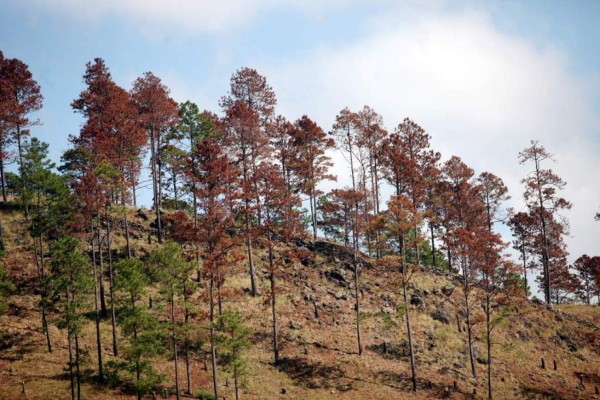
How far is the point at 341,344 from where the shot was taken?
1348 inches

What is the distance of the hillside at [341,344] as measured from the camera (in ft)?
91.5

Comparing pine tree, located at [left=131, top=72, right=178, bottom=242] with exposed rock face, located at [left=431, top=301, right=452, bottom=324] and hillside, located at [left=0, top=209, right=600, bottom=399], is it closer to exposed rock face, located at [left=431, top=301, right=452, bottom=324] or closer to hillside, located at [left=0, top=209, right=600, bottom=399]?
hillside, located at [left=0, top=209, right=600, bottom=399]

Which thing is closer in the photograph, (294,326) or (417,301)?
(294,326)

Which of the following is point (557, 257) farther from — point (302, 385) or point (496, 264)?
point (302, 385)

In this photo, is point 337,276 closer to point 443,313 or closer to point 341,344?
point 341,344

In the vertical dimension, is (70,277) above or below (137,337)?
above

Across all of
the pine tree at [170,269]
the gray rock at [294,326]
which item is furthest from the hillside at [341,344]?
the pine tree at [170,269]

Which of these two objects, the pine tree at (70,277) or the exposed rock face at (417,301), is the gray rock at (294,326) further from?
the pine tree at (70,277)

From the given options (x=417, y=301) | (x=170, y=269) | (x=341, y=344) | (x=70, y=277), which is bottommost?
(x=341, y=344)

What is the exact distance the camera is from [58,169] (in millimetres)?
44062

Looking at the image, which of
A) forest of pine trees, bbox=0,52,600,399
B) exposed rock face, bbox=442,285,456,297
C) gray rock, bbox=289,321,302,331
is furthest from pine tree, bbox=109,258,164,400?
exposed rock face, bbox=442,285,456,297

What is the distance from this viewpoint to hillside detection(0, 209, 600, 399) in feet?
91.5

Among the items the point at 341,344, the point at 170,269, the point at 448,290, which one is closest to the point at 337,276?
the point at 341,344

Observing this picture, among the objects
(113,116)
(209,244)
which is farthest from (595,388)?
(113,116)
